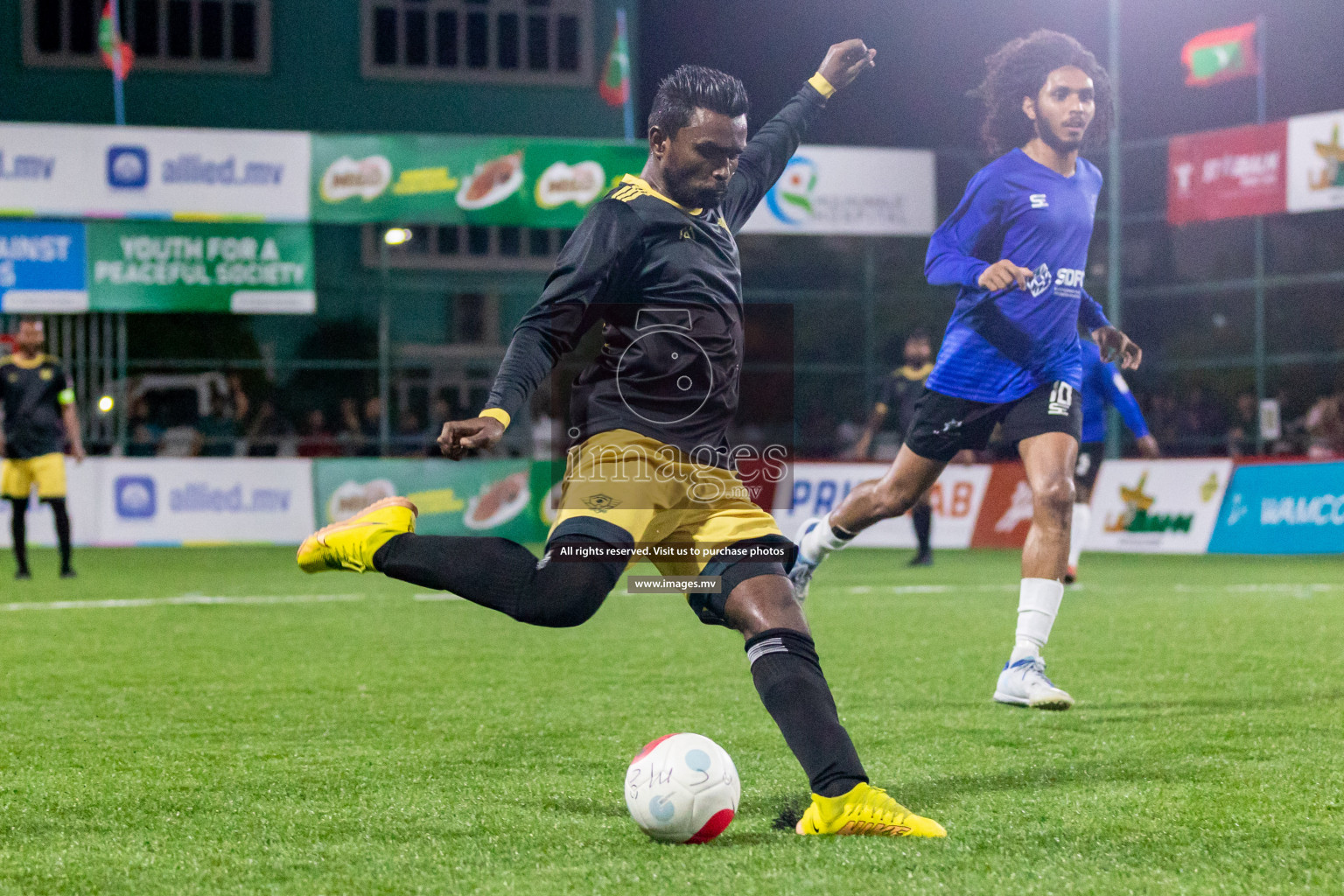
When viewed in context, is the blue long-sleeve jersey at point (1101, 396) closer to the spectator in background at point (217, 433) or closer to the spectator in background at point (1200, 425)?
the spectator in background at point (1200, 425)

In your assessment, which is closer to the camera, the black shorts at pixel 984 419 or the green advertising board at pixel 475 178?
the black shorts at pixel 984 419

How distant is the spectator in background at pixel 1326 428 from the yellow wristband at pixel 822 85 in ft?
52.1

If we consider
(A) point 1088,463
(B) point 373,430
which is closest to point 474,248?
(B) point 373,430

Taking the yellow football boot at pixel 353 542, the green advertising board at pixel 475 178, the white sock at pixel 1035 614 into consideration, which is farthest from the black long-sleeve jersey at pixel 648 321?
the green advertising board at pixel 475 178

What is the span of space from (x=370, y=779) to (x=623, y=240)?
1817 millimetres

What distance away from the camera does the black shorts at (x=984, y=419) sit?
579cm

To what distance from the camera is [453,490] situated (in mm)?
18344

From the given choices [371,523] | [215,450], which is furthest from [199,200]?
[371,523]

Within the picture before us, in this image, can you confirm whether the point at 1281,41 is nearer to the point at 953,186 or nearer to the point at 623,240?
the point at 953,186

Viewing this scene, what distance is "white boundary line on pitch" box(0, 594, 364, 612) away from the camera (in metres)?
10.4

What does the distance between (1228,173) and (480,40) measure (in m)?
13.5

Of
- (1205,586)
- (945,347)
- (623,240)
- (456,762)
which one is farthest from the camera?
(1205,586)

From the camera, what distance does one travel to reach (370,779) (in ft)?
14.5

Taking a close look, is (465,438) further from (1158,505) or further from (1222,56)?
(1222,56)
